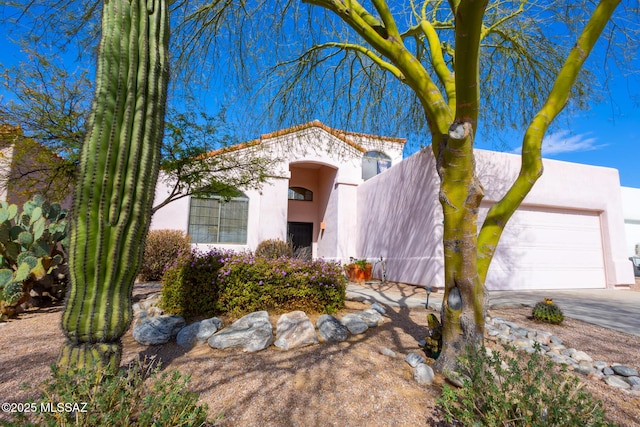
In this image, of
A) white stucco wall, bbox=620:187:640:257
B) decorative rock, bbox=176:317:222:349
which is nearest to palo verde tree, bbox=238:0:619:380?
decorative rock, bbox=176:317:222:349

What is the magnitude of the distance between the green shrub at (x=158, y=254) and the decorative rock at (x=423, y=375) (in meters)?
7.58

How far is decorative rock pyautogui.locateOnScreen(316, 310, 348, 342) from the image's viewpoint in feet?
11.5

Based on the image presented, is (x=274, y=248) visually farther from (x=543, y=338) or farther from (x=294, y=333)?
(x=543, y=338)

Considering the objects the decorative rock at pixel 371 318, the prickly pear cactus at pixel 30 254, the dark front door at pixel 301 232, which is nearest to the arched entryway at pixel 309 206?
the dark front door at pixel 301 232

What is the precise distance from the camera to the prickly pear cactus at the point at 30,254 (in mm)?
4332

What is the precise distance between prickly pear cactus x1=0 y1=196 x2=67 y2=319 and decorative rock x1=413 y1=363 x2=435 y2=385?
16.6ft

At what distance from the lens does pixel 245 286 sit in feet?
14.1

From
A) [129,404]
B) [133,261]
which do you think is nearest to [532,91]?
[133,261]

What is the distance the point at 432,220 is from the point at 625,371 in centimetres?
491

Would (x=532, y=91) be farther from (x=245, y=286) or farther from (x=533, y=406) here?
(x=245, y=286)

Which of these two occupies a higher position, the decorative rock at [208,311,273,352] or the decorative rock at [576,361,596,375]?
the decorative rock at [208,311,273,352]

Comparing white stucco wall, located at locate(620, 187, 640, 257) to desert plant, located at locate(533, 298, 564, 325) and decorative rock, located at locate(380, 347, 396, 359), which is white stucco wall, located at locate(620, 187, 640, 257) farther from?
decorative rock, located at locate(380, 347, 396, 359)

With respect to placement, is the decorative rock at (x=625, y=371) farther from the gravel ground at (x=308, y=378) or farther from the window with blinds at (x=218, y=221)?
the window with blinds at (x=218, y=221)

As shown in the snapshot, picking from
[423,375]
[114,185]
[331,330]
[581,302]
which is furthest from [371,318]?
[581,302]
